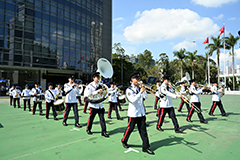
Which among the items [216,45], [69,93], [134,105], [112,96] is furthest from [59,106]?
[216,45]

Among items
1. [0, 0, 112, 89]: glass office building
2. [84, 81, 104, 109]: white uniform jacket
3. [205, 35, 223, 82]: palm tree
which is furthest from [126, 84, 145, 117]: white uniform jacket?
[205, 35, 223, 82]: palm tree

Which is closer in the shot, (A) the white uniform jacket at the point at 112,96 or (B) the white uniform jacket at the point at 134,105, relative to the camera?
(B) the white uniform jacket at the point at 134,105

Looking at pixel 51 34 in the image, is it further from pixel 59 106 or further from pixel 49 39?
pixel 59 106

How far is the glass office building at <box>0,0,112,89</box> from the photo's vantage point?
74.1 ft

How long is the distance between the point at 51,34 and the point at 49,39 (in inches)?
38.8

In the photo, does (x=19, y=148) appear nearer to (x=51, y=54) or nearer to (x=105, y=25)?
(x=51, y=54)

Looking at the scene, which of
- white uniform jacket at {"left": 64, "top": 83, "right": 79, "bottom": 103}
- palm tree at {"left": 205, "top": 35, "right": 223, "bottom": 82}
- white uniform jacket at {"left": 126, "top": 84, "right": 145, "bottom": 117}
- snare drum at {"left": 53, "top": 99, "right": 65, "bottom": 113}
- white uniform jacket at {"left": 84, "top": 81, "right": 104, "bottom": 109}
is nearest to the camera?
white uniform jacket at {"left": 126, "top": 84, "right": 145, "bottom": 117}

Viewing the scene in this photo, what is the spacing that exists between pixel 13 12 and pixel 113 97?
23.6m

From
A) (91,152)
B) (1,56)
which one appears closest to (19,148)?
(91,152)

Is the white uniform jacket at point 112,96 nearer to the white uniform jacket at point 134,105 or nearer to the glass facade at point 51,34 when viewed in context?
the white uniform jacket at point 134,105

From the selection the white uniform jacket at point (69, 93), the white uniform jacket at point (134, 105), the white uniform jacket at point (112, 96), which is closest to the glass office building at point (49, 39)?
the white uniform jacket at point (112, 96)

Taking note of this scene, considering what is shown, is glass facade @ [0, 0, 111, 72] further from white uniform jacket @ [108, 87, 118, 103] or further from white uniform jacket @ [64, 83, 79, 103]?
white uniform jacket @ [64, 83, 79, 103]

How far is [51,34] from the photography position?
2631cm

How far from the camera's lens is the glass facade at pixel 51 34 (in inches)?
886
